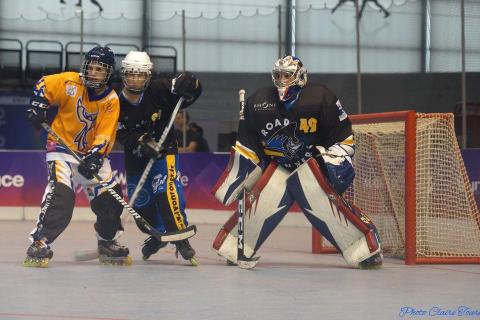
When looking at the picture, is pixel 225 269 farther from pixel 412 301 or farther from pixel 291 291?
pixel 412 301

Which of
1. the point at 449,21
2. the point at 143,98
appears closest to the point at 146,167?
the point at 143,98

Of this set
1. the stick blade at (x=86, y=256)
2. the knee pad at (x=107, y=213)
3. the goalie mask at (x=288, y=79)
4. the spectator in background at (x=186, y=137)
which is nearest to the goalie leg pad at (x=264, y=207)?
the goalie mask at (x=288, y=79)

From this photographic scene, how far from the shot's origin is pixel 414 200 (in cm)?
666

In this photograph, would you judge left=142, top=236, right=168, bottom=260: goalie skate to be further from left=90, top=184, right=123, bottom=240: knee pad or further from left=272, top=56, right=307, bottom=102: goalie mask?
left=272, top=56, right=307, bottom=102: goalie mask

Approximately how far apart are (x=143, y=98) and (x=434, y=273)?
1.93m

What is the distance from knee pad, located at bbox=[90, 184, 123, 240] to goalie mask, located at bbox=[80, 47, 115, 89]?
2.01ft

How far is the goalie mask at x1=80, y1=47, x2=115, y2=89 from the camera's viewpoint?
606 cm

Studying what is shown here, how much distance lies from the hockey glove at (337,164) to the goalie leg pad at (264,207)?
0.95ft

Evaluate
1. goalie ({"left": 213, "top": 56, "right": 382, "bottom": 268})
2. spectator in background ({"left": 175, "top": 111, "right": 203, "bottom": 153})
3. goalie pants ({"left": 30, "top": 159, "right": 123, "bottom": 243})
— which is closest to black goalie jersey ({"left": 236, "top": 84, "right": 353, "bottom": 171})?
goalie ({"left": 213, "top": 56, "right": 382, "bottom": 268})

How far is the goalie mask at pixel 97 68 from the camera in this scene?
606 cm

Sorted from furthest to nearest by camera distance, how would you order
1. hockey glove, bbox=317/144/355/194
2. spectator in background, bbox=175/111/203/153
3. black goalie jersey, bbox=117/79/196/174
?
spectator in background, bbox=175/111/203/153, black goalie jersey, bbox=117/79/196/174, hockey glove, bbox=317/144/355/194

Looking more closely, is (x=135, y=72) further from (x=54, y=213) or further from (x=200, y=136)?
(x=200, y=136)

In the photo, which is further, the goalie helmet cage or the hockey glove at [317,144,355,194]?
the goalie helmet cage

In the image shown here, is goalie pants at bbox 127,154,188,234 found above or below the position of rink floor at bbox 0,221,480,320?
above
